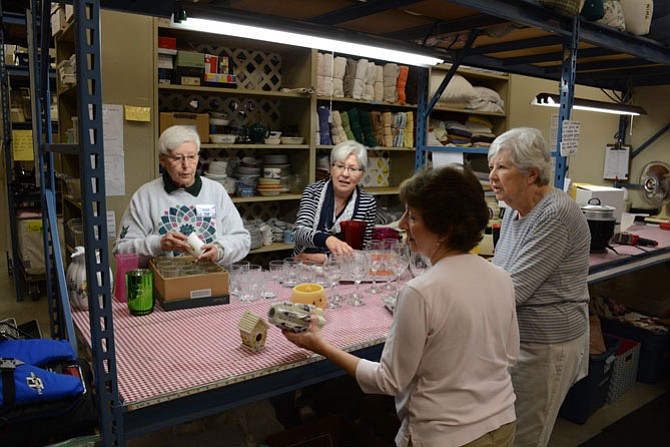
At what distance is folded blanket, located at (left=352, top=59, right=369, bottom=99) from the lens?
15.8 feet

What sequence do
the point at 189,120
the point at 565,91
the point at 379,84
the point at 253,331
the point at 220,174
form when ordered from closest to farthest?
the point at 253,331 < the point at 565,91 < the point at 189,120 < the point at 220,174 < the point at 379,84

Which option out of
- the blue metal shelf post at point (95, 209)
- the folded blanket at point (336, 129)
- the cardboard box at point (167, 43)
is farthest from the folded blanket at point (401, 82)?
the blue metal shelf post at point (95, 209)

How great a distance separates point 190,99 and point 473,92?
2.89m

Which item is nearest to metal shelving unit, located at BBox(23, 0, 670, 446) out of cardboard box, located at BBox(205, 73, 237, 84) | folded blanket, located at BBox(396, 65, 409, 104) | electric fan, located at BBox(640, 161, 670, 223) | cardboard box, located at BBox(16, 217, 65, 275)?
cardboard box, located at BBox(205, 73, 237, 84)

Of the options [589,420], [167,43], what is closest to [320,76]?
[167,43]

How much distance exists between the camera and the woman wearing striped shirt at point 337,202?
10.2ft

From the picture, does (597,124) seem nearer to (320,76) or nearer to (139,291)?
(320,76)

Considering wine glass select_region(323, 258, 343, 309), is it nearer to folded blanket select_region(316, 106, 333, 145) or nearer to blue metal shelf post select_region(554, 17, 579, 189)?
blue metal shelf post select_region(554, 17, 579, 189)

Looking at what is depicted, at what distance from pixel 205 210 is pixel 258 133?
1.85m

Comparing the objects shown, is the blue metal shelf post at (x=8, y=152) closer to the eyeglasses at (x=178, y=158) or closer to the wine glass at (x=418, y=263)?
the eyeglasses at (x=178, y=158)

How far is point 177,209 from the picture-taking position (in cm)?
268

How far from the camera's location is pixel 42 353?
155 centimetres

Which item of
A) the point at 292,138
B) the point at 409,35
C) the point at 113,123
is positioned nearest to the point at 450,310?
the point at 409,35

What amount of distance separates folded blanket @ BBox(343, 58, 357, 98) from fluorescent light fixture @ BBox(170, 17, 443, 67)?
2.13 meters
